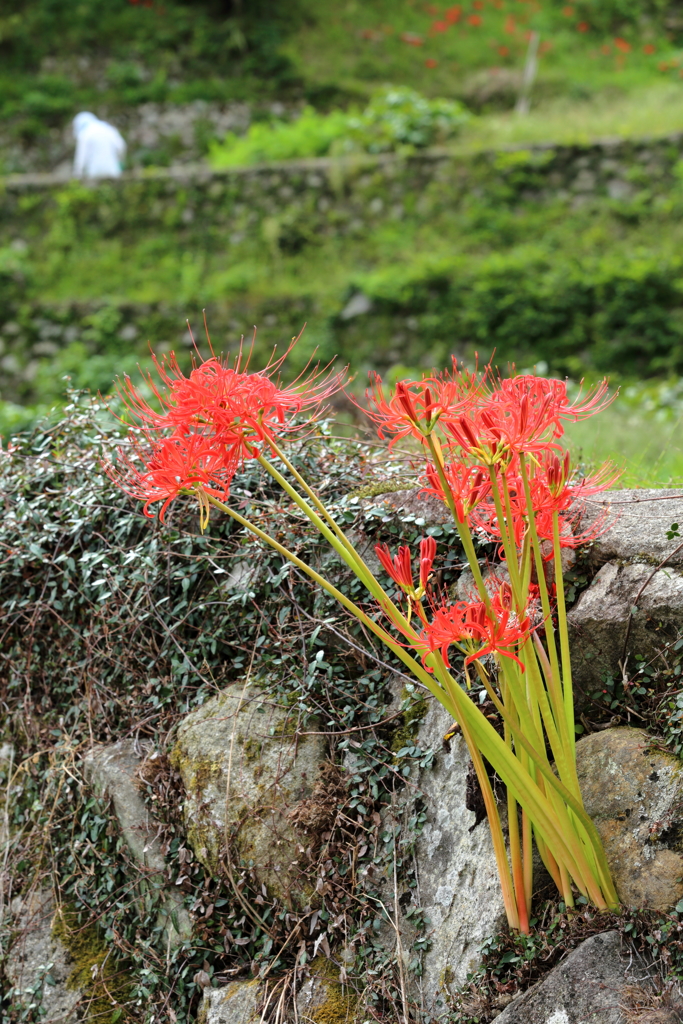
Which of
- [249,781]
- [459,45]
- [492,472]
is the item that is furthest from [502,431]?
[459,45]

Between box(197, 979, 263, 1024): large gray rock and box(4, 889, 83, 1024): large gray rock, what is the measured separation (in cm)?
62

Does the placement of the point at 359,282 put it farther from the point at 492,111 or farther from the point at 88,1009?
the point at 88,1009

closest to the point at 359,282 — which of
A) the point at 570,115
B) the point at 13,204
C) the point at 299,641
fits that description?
the point at 570,115

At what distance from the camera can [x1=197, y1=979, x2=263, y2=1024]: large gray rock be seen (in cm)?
274

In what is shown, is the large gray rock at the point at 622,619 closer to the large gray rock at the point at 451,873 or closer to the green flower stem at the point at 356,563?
the large gray rock at the point at 451,873

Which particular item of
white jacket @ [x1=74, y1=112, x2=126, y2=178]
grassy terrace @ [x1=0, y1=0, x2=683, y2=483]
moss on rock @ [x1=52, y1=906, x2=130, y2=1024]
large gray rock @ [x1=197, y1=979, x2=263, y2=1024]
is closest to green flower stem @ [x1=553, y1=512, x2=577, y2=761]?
large gray rock @ [x1=197, y1=979, x2=263, y2=1024]

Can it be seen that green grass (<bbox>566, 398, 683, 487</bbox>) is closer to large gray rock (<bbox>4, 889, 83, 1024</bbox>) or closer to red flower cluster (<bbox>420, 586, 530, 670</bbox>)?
red flower cluster (<bbox>420, 586, 530, 670</bbox>)

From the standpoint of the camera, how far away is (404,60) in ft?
52.6

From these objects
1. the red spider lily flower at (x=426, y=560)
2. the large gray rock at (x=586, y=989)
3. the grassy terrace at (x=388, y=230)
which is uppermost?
the grassy terrace at (x=388, y=230)

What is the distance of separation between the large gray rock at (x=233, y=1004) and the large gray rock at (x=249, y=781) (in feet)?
0.99

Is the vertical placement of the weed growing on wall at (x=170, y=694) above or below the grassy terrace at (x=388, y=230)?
below

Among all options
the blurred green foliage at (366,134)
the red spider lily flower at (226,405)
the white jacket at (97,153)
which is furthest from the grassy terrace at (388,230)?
the red spider lily flower at (226,405)

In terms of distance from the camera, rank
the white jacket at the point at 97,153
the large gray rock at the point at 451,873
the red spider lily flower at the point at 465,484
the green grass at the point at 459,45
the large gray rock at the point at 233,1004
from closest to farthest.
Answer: the red spider lily flower at the point at 465,484
the large gray rock at the point at 451,873
the large gray rock at the point at 233,1004
the white jacket at the point at 97,153
the green grass at the point at 459,45

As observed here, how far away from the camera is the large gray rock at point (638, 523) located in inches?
108
